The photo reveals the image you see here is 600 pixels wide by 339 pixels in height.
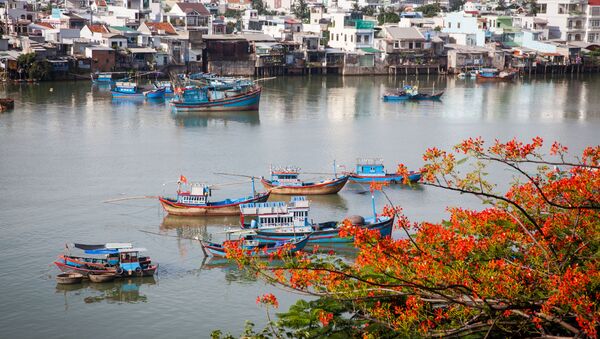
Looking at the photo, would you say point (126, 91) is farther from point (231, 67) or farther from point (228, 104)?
point (231, 67)

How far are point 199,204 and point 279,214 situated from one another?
2697mm

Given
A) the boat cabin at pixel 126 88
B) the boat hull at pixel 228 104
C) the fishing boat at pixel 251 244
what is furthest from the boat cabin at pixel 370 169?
the boat cabin at pixel 126 88

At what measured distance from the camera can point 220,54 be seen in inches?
2094

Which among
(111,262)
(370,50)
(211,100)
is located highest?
(370,50)

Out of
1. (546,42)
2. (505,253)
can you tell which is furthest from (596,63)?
(505,253)

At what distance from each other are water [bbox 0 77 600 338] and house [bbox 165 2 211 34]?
9341mm

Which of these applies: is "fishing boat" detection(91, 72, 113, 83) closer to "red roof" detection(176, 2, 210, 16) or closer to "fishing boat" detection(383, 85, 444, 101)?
"red roof" detection(176, 2, 210, 16)

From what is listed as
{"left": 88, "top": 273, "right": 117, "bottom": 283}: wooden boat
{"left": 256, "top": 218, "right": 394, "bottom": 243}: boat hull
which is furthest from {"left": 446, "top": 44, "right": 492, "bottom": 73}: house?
{"left": 88, "top": 273, "right": 117, "bottom": 283}: wooden boat

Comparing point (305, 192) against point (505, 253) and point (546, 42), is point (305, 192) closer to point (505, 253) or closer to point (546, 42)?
point (505, 253)

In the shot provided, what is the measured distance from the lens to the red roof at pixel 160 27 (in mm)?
53594

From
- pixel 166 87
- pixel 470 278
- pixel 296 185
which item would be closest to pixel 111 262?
pixel 296 185

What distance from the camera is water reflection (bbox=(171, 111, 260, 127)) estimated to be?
36156mm

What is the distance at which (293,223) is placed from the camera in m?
19.6

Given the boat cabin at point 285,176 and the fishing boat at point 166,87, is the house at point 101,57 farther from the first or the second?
the boat cabin at point 285,176
